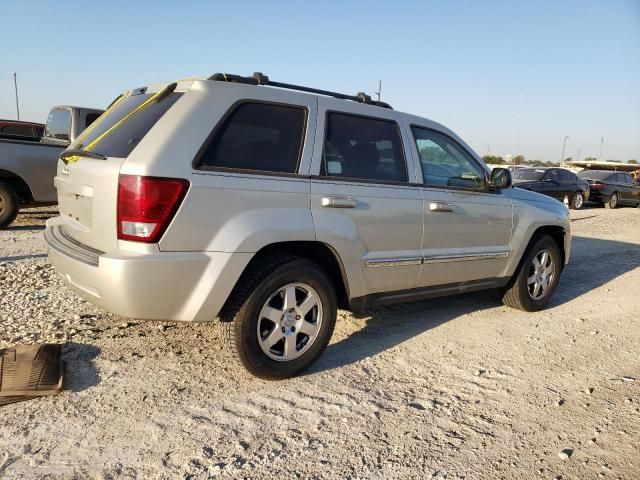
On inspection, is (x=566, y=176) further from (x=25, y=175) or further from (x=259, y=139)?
(x=259, y=139)

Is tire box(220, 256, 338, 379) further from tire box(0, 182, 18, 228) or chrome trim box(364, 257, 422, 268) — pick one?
tire box(0, 182, 18, 228)

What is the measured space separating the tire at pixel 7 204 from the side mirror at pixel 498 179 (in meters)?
7.10

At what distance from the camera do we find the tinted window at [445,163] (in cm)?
416

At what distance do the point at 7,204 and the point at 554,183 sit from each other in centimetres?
1504

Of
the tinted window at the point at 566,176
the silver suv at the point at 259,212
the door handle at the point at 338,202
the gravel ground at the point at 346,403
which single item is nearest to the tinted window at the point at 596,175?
the tinted window at the point at 566,176

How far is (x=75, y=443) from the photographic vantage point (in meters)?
2.52

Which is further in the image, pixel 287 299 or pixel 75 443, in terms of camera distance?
pixel 287 299

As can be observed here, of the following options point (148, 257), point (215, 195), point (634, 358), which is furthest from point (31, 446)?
point (634, 358)

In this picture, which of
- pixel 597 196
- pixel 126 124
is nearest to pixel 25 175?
pixel 126 124

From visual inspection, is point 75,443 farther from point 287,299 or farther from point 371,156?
point 371,156

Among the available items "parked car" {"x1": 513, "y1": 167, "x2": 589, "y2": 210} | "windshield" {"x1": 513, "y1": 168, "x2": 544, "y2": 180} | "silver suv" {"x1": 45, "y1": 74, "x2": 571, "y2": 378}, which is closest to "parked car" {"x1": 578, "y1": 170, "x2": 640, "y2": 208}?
"parked car" {"x1": 513, "y1": 167, "x2": 589, "y2": 210}

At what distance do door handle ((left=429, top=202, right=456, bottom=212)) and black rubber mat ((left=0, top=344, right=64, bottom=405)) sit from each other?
9.55 feet

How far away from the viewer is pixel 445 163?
14.4 ft

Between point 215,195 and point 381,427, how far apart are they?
1657mm
